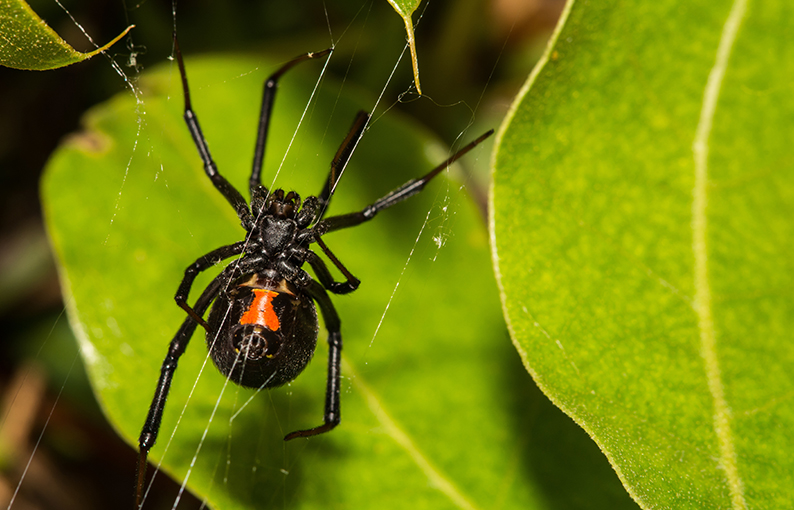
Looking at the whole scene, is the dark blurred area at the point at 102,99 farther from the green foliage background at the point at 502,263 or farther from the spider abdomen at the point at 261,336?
the spider abdomen at the point at 261,336

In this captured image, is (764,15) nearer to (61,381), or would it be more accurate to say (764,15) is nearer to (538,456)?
(538,456)

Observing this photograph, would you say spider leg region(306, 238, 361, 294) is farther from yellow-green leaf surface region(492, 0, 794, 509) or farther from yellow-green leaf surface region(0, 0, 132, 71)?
yellow-green leaf surface region(0, 0, 132, 71)

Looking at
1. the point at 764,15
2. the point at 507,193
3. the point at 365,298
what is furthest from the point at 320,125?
the point at 764,15

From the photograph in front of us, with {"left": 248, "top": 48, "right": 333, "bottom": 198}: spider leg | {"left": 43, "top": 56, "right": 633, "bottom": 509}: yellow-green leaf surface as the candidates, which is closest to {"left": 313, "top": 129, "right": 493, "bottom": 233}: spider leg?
{"left": 43, "top": 56, "right": 633, "bottom": 509}: yellow-green leaf surface

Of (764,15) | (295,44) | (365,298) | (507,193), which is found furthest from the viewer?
(295,44)

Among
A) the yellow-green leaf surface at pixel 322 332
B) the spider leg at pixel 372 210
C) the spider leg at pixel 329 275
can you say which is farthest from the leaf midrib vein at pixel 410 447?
the spider leg at pixel 372 210

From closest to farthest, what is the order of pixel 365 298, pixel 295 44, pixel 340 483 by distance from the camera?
pixel 340 483
pixel 365 298
pixel 295 44

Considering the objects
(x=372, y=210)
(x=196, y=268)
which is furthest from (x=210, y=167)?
(x=372, y=210)

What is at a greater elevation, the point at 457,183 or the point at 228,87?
the point at 228,87

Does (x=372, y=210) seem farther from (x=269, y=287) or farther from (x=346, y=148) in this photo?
(x=269, y=287)
